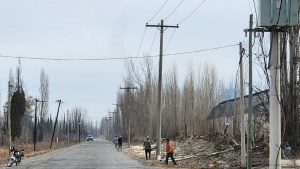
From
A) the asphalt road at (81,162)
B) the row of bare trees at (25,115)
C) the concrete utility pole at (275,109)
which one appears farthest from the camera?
the row of bare trees at (25,115)

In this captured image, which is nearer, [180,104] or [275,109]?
[275,109]

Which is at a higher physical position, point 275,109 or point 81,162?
point 275,109

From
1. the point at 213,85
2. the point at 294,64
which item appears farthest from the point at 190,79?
the point at 294,64

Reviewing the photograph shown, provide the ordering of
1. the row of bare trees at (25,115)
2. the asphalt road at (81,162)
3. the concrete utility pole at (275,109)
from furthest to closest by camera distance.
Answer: the row of bare trees at (25,115) → the asphalt road at (81,162) → the concrete utility pole at (275,109)

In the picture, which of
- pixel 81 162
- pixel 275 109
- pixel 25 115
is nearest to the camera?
pixel 275 109

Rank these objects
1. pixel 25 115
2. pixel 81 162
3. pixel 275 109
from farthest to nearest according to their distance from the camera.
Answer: pixel 25 115 → pixel 81 162 → pixel 275 109

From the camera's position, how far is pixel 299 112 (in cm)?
2405

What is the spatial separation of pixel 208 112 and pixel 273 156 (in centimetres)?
4645

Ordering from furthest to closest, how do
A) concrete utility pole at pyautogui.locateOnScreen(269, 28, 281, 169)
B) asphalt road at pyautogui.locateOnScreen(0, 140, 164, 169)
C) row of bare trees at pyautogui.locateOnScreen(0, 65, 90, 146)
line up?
row of bare trees at pyautogui.locateOnScreen(0, 65, 90, 146)
asphalt road at pyautogui.locateOnScreen(0, 140, 164, 169)
concrete utility pole at pyautogui.locateOnScreen(269, 28, 281, 169)

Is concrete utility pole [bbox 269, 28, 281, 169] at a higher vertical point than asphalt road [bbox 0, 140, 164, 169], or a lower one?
higher

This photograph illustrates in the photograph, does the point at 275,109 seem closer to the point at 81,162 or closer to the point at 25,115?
the point at 81,162

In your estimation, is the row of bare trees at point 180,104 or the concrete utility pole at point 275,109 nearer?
the concrete utility pole at point 275,109

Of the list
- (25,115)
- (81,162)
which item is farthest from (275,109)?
(25,115)

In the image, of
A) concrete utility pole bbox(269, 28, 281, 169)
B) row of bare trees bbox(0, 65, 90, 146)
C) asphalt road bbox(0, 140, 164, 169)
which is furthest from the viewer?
row of bare trees bbox(0, 65, 90, 146)
